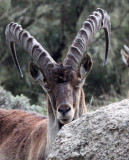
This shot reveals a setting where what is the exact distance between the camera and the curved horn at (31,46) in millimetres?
6156

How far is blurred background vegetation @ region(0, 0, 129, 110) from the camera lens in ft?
50.9

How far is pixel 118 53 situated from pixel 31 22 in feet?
12.7

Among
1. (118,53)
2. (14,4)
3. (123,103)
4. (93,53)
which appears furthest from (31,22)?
(123,103)

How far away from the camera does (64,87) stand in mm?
5773

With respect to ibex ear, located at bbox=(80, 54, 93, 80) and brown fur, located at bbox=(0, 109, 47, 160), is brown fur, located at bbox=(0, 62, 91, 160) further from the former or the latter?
ibex ear, located at bbox=(80, 54, 93, 80)

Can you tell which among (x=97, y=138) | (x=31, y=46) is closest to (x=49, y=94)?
(x=31, y=46)

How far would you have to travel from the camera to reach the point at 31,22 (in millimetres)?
17766

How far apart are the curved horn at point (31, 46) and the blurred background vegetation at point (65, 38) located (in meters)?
7.56

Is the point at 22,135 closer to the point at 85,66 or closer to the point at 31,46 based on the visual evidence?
the point at 31,46

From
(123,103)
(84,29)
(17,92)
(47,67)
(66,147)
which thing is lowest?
(66,147)

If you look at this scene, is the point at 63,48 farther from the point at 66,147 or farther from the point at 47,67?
the point at 66,147

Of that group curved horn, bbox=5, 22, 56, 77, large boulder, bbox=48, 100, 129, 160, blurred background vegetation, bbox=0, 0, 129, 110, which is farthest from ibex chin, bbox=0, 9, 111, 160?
blurred background vegetation, bbox=0, 0, 129, 110

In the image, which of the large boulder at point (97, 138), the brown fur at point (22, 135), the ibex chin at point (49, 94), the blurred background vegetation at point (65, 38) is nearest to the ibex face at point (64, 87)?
the ibex chin at point (49, 94)

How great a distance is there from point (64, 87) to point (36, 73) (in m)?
0.66
